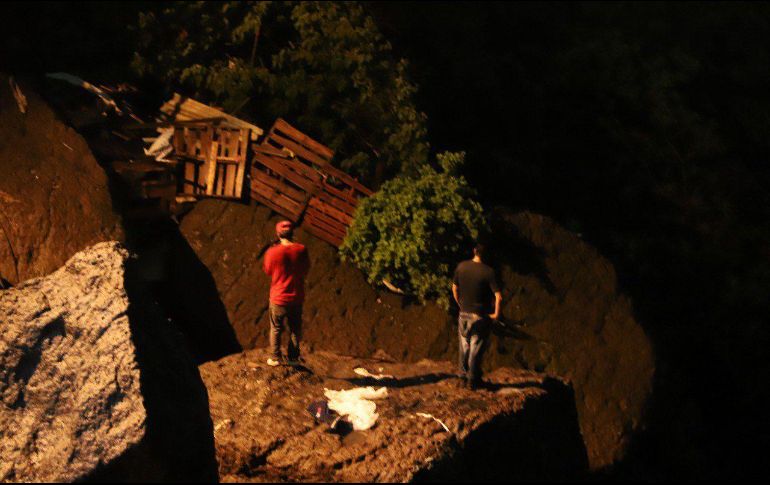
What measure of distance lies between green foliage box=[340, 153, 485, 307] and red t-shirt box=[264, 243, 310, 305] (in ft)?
7.49

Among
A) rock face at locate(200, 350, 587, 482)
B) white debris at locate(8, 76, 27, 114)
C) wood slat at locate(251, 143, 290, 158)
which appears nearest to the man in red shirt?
rock face at locate(200, 350, 587, 482)

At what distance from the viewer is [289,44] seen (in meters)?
12.9

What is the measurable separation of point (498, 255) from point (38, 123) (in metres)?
5.69

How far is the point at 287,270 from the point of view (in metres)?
8.38

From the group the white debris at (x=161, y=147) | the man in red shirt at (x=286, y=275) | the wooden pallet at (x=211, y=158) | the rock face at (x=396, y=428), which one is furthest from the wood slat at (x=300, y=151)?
the man in red shirt at (x=286, y=275)

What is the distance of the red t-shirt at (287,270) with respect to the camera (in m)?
8.33

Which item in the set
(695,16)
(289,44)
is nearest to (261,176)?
(289,44)

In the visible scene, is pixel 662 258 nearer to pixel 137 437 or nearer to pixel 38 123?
pixel 38 123

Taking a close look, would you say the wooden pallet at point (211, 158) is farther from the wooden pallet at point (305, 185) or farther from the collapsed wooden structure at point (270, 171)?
the wooden pallet at point (305, 185)

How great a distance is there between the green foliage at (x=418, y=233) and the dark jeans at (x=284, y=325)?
2113 millimetres

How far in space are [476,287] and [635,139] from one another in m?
8.05

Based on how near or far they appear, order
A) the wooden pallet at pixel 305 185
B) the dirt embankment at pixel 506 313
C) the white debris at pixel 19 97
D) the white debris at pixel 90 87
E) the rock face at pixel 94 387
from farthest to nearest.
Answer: the white debris at pixel 90 87
the wooden pallet at pixel 305 185
the dirt embankment at pixel 506 313
the white debris at pixel 19 97
the rock face at pixel 94 387

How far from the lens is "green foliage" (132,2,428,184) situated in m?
11.6

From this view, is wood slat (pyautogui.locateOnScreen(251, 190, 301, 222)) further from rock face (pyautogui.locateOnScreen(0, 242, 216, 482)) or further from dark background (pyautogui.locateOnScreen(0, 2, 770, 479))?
rock face (pyautogui.locateOnScreen(0, 242, 216, 482))
